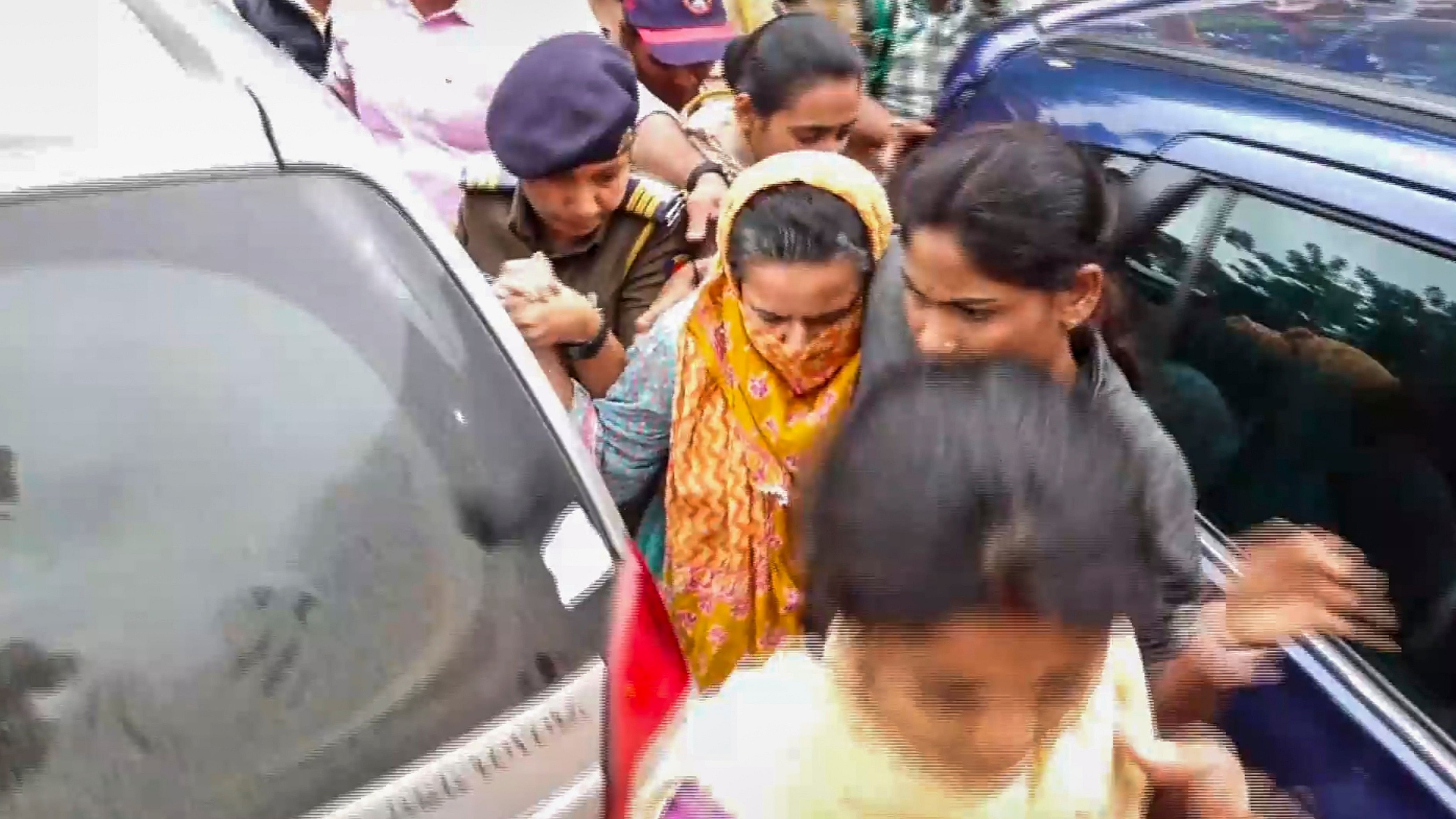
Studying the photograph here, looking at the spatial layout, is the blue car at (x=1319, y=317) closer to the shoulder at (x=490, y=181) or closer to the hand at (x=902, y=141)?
the hand at (x=902, y=141)

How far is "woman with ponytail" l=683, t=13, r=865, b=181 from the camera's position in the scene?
2729 millimetres

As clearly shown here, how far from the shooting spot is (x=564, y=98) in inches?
84.8

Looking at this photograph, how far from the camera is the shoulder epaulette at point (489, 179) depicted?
2338 mm

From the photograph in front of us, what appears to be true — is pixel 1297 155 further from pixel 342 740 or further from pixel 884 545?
pixel 342 740

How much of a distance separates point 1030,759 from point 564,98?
1.53m

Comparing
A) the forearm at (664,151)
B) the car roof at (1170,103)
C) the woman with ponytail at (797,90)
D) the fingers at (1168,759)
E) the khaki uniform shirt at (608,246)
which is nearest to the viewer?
the fingers at (1168,759)

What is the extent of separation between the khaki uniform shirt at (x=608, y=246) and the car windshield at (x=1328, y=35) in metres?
0.95

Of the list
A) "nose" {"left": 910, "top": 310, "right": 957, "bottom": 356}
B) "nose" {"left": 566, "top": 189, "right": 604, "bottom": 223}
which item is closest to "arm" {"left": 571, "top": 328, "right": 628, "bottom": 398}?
"nose" {"left": 566, "top": 189, "right": 604, "bottom": 223}

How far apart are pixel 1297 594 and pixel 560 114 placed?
4.59 ft

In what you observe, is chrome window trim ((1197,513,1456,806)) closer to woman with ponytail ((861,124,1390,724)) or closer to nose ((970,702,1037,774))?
woman with ponytail ((861,124,1390,724))

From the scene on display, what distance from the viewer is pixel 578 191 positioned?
7.11 ft

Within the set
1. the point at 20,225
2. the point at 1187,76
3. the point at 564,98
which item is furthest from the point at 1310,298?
the point at 20,225

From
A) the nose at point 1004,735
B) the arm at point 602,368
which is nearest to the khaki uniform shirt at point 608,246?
the arm at point 602,368

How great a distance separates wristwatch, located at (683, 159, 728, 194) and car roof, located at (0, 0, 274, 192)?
1.29 m
